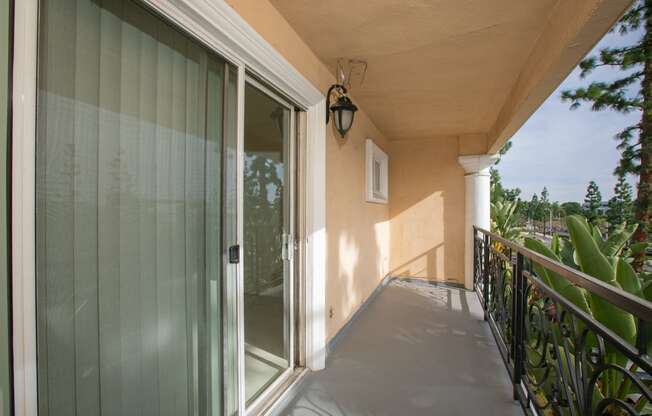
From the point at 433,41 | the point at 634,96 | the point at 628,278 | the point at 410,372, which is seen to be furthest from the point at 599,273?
the point at 634,96

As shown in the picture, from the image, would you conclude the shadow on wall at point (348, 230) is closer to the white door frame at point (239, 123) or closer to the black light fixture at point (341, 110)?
the black light fixture at point (341, 110)

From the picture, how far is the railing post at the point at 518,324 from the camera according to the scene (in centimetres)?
197

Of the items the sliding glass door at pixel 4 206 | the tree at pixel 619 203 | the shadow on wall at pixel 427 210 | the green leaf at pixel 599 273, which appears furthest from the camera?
the tree at pixel 619 203

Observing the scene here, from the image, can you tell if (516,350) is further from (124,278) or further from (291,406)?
(124,278)

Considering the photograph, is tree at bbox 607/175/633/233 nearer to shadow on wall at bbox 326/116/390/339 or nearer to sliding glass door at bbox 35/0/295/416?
shadow on wall at bbox 326/116/390/339

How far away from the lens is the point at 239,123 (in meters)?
1.55

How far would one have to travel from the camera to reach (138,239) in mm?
1085

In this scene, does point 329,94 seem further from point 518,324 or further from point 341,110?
point 518,324

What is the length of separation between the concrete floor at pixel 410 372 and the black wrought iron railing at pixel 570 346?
0.60 ft

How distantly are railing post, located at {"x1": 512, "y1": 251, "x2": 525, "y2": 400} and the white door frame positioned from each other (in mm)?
1339

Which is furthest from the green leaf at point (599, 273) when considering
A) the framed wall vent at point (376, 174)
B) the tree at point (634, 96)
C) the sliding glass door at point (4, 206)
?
the tree at point (634, 96)

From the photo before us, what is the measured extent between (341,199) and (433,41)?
1.47m

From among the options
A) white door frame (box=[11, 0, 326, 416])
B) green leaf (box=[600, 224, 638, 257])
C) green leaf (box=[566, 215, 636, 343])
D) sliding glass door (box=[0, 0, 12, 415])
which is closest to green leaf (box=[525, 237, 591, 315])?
green leaf (box=[566, 215, 636, 343])

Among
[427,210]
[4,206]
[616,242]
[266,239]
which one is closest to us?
[4,206]
